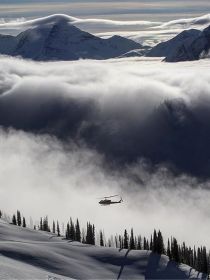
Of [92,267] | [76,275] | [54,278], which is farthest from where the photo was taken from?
[92,267]

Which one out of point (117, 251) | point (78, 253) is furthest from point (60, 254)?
point (117, 251)

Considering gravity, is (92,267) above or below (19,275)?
below

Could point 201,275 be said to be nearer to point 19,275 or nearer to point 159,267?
point 159,267

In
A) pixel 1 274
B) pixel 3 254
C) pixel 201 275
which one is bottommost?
pixel 201 275

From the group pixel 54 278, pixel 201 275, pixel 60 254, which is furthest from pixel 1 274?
pixel 201 275

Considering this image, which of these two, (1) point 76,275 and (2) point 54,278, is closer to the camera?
(2) point 54,278

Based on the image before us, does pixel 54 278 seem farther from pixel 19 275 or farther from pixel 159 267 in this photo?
pixel 159 267

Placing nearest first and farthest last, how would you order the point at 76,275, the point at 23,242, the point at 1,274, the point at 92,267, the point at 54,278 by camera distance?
the point at 1,274
the point at 54,278
the point at 76,275
the point at 92,267
the point at 23,242
